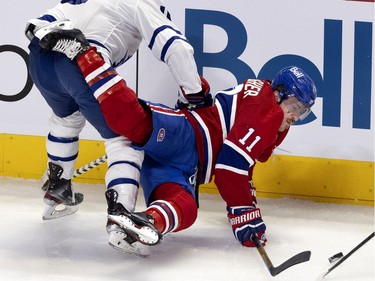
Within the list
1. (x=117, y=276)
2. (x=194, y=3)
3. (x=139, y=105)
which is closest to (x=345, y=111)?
(x=194, y=3)

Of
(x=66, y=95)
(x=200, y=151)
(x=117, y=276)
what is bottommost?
(x=117, y=276)

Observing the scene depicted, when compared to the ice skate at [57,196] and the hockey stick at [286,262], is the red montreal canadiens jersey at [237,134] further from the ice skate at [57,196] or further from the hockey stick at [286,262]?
the ice skate at [57,196]

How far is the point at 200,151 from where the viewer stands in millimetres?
3896

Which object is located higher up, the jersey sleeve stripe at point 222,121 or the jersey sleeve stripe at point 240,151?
the jersey sleeve stripe at point 222,121

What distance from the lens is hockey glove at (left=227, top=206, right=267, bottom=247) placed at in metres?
3.81

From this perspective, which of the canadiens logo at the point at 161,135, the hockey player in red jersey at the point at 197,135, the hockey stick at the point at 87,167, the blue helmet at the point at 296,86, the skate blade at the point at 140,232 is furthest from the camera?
the hockey stick at the point at 87,167

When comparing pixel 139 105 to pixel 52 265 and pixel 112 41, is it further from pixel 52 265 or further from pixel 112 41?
pixel 52 265

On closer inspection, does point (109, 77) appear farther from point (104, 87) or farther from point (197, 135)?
point (197, 135)

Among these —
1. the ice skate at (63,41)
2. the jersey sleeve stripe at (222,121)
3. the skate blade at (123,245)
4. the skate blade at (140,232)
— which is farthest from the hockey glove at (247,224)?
the ice skate at (63,41)

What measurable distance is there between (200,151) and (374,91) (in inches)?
36.0

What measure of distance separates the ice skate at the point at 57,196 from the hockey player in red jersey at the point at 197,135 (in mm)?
320

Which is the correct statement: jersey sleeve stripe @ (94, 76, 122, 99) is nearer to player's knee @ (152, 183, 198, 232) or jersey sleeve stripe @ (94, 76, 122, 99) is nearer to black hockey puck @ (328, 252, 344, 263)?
player's knee @ (152, 183, 198, 232)

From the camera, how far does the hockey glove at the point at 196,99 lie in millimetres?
3891

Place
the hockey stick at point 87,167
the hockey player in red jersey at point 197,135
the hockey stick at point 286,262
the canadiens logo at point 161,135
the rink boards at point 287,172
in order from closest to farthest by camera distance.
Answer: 1. the hockey stick at point 286,262
2. the hockey player in red jersey at point 197,135
3. the canadiens logo at point 161,135
4. the hockey stick at point 87,167
5. the rink boards at point 287,172
